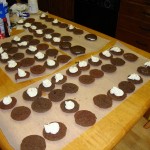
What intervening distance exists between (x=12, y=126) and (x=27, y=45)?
0.61 metres

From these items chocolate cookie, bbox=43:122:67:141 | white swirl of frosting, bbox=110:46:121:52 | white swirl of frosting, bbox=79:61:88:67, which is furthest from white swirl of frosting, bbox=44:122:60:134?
white swirl of frosting, bbox=110:46:121:52

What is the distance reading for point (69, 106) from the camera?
80 cm

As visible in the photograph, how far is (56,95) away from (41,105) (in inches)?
3.3

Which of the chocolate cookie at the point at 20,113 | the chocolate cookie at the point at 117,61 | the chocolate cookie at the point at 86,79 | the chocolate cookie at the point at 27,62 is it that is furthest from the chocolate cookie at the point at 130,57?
the chocolate cookie at the point at 20,113

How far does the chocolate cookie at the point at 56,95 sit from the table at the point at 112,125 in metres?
0.15

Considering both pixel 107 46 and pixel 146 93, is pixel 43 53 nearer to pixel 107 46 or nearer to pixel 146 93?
pixel 107 46

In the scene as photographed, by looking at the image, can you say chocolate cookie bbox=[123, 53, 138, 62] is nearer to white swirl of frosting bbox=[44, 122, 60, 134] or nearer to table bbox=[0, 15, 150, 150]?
table bbox=[0, 15, 150, 150]

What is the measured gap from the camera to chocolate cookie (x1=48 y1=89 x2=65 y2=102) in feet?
2.78

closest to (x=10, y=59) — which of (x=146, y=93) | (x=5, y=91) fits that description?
(x=5, y=91)

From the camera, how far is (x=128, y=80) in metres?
0.96

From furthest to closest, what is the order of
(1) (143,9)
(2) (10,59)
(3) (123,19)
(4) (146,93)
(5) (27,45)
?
(3) (123,19), (1) (143,9), (5) (27,45), (2) (10,59), (4) (146,93)

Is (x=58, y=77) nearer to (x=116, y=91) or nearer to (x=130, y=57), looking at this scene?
(x=116, y=91)

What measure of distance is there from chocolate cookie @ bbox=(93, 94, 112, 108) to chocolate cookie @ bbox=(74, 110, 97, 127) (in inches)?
2.4

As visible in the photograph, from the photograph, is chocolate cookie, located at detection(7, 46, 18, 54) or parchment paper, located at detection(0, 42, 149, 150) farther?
chocolate cookie, located at detection(7, 46, 18, 54)
